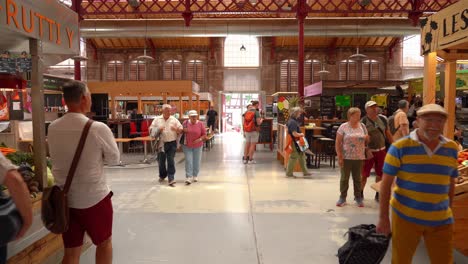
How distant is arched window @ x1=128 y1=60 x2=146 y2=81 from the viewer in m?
21.7

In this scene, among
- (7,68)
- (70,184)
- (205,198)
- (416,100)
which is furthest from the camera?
(416,100)

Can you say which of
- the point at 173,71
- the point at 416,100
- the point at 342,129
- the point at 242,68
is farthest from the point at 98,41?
the point at 342,129

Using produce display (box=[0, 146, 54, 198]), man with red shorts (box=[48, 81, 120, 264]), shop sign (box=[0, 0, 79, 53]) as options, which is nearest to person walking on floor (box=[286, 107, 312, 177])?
shop sign (box=[0, 0, 79, 53])

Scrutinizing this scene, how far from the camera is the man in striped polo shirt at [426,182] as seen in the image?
2215 mm

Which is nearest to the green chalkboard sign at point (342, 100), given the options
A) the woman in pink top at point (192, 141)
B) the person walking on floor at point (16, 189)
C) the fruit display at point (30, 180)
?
the woman in pink top at point (192, 141)

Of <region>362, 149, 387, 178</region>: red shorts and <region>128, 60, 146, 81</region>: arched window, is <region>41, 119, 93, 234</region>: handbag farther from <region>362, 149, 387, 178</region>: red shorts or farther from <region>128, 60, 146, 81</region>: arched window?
<region>128, 60, 146, 81</region>: arched window

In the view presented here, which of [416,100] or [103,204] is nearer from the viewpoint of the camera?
[103,204]

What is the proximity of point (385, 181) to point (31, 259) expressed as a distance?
8.86ft

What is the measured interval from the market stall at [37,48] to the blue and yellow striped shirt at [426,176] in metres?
2.62

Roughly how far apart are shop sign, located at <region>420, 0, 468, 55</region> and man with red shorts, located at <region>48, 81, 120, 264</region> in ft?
12.2

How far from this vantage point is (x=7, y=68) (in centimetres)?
315

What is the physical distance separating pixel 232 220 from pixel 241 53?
1772 centimetres

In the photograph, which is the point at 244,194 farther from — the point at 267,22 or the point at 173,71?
the point at 173,71

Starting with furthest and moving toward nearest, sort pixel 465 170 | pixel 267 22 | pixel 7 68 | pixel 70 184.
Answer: pixel 267 22 → pixel 465 170 → pixel 7 68 → pixel 70 184
